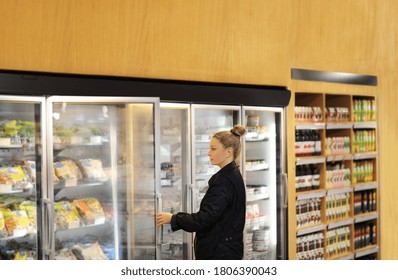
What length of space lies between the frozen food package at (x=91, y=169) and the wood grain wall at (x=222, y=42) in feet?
2.03

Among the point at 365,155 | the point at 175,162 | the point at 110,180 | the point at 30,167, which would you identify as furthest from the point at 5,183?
the point at 365,155

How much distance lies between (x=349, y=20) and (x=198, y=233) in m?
3.57

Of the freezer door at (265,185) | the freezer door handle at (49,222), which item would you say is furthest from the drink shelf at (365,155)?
the freezer door handle at (49,222)

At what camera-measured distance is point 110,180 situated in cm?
465

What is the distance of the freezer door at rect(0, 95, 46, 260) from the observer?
409 centimetres

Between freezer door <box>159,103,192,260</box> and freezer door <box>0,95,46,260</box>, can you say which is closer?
freezer door <box>0,95,46,260</box>

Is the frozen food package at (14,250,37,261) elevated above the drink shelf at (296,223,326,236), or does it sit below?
above

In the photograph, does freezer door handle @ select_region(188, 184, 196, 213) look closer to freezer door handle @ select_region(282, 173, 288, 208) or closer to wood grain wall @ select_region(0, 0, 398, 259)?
wood grain wall @ select_region(0, 0, 398, 259)

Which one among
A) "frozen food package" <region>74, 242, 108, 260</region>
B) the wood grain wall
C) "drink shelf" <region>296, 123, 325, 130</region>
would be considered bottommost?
"frozen food package" <region>74, 242, 108, 260</region>

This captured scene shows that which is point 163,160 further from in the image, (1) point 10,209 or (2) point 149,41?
(1) point 10,209

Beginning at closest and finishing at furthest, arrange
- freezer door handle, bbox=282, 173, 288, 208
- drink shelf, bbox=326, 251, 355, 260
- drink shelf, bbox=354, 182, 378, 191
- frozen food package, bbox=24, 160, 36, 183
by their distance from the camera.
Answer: frozen food package, bbox=24, 160, 36, 183, freezer door handle, bbox=282, 173, 288, 208, drink shelf, bbox=326, 251, 355, 260, drink shelf, bbox=354, 182, 378, 191

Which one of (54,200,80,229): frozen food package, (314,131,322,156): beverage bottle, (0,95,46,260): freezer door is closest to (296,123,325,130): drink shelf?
(314,131,322,156): beverage bottle

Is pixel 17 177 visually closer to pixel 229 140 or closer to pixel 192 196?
pixel 229 140

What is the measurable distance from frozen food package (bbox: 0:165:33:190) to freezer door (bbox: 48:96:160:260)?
34cm
